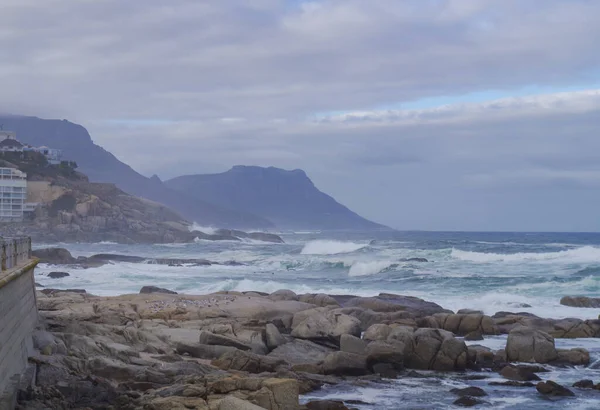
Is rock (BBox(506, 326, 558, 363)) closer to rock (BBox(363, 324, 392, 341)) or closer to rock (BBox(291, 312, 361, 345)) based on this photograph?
rock (BBox(363, 324, 392, 341))

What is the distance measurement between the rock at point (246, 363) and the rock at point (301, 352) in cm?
123

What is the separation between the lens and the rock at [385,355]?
17875 millimetres

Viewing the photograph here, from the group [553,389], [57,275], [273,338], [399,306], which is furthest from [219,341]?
[57,275]

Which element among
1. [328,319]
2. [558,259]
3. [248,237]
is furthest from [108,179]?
[328,319]

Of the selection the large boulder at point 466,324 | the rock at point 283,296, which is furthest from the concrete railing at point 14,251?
the large boulder at point 466,324

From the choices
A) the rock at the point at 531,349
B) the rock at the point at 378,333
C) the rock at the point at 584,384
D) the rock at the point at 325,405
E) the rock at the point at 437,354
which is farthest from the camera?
the rock at the point at 378,333

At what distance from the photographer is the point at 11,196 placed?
89.8 meters

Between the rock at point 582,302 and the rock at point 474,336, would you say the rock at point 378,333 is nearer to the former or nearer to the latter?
the rock at point 474,336

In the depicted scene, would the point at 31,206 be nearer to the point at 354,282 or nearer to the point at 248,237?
the point at 248,237

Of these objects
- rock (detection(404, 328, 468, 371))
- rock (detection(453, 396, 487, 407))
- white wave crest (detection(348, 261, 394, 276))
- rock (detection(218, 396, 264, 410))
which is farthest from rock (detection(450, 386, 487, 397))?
white wave crest (detection(348, 261, 394, 276))

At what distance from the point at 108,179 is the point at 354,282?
160338 millimetres

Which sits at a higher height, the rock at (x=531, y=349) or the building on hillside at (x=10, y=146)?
the building on hillside at (x=10, y=146)

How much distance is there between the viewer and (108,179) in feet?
638

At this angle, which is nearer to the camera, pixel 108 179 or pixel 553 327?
pixel 553 327
